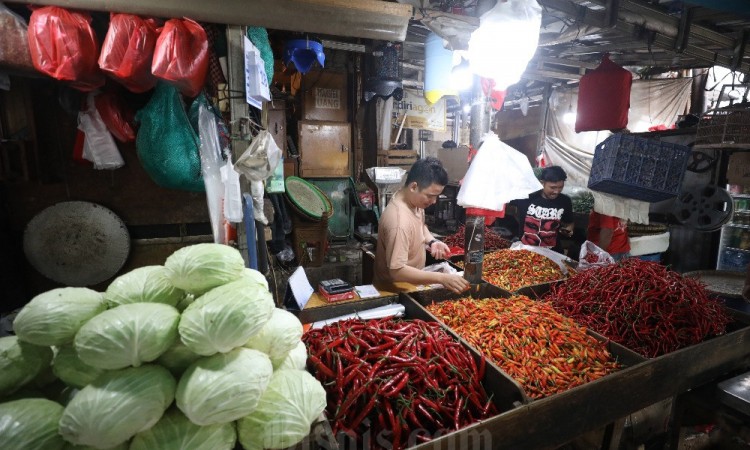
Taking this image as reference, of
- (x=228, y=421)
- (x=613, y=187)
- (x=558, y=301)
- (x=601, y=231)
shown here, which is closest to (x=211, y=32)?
(x=228, y=421)

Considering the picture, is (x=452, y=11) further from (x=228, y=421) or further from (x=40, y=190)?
(x=40, y=190)

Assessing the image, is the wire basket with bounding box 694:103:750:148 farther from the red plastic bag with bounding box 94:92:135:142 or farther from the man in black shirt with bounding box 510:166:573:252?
the red plastic bag with bounding box 94:92:135:142

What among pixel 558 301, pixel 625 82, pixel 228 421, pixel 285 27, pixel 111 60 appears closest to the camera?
pixel 228 421

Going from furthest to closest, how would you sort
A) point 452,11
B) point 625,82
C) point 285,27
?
point 625,82 < point 452,11 < point 285,27

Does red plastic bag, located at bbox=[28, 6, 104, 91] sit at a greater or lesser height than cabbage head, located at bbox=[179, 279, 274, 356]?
greater

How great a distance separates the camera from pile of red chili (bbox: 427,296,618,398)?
6.99 feet

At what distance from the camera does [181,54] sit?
8.35ft

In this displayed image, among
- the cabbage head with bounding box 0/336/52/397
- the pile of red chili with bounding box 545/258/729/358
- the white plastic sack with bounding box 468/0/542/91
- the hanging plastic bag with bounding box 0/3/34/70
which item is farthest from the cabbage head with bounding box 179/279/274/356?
the hanging plastic bag with bounding box 0/3/34/70

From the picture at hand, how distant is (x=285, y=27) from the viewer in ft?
9.36

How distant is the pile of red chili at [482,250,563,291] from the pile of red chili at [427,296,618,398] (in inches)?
41.5

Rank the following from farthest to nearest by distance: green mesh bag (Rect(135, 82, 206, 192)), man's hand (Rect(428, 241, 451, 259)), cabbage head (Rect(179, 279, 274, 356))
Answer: man's hand (Rect(428, 241, 451, 259)) → green mesh bag (Rect(135, 82, 206, 192)) → cabbage head (Rect(179, 279, 274, 356))

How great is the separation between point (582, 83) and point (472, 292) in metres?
3.91

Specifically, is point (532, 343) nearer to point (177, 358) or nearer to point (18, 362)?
point (177, 358)

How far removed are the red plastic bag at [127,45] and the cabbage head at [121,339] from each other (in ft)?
7.48
